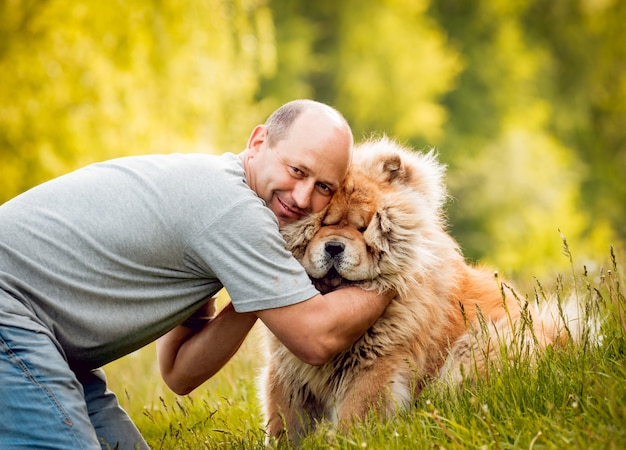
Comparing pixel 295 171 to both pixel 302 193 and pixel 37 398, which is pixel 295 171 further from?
pixel 37 398

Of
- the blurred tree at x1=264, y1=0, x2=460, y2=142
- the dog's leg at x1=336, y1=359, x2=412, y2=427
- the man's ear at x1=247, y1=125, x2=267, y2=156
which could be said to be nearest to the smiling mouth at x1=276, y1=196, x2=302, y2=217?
the man's ear at x1=247, y1=125, x2=267, y2=156

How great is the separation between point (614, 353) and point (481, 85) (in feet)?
72.5

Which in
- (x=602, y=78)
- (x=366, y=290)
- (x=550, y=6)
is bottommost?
(x=366, y=290)

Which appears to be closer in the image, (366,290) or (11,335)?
(11,335)

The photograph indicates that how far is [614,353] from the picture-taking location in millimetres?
3182

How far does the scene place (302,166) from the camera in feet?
11.0

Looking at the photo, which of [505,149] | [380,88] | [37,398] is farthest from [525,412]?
[380,88]

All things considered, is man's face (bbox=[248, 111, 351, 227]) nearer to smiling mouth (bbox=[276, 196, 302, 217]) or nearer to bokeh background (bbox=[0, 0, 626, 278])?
smiling mouth (bbox=[276, 196, 302, 217])

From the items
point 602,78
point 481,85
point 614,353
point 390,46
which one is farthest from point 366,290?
point 602,78

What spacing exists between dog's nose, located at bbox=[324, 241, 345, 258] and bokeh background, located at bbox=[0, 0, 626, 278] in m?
5.71

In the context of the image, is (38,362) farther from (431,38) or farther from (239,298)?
(431,38)

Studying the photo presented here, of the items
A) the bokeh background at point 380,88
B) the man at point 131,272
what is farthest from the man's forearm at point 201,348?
the bokeh background at point 380,88

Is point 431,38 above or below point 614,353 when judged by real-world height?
above

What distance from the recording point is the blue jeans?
2723mm
